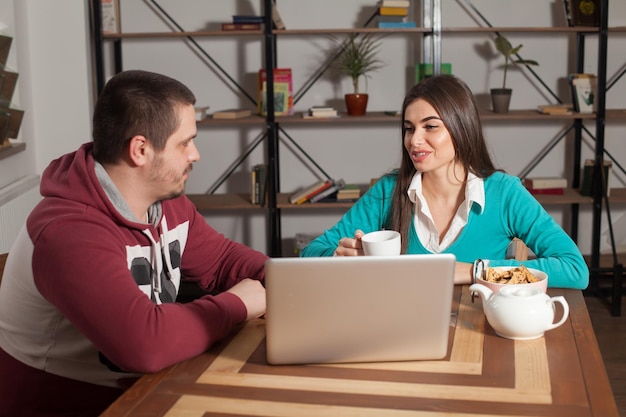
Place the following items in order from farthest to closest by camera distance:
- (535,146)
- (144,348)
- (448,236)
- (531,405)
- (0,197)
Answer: (535,146), (0,197), (448,236), (144,348), (531,405)

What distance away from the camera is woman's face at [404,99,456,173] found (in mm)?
2350

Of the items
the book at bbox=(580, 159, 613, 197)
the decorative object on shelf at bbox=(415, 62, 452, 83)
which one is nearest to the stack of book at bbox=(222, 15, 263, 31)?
the decorative object on shelf at bbox=(415, 62, 452, 83)

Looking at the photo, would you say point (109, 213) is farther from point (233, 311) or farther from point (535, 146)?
point (535, 146)

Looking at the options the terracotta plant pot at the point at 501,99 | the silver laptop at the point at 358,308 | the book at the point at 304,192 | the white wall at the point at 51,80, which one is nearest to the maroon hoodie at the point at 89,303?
the silver laptop at the point at 358,308

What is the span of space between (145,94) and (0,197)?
2.04 meters

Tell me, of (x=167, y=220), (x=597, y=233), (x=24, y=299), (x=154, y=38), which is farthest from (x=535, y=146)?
(x=24, y=299)

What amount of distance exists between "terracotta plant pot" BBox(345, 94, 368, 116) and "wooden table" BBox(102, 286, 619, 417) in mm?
2866

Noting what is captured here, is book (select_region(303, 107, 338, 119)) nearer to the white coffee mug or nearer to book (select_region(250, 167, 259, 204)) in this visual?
book (select_region(250, 167, 259, 204))

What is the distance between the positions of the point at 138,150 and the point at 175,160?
0.08m

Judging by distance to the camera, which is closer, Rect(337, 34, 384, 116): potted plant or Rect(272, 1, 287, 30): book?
Rect(272, 1, 287, 30): book

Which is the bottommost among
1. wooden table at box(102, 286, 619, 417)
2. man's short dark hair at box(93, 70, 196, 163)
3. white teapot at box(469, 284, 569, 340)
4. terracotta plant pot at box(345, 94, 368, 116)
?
wooden table at box(102, 286, 619, 417)

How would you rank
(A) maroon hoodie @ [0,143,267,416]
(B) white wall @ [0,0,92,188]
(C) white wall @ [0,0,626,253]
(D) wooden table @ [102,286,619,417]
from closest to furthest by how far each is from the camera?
1. (D) wooden table @ [102,286,619,417]
2. (A) maroon hoodie @ [0,143,267,416]
3. (B) white wall @ [0,0,92,188]
4. (C) white wall @ [0,0,626,253]

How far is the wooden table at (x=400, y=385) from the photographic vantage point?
1.36m

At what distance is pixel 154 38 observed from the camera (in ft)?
15.3
